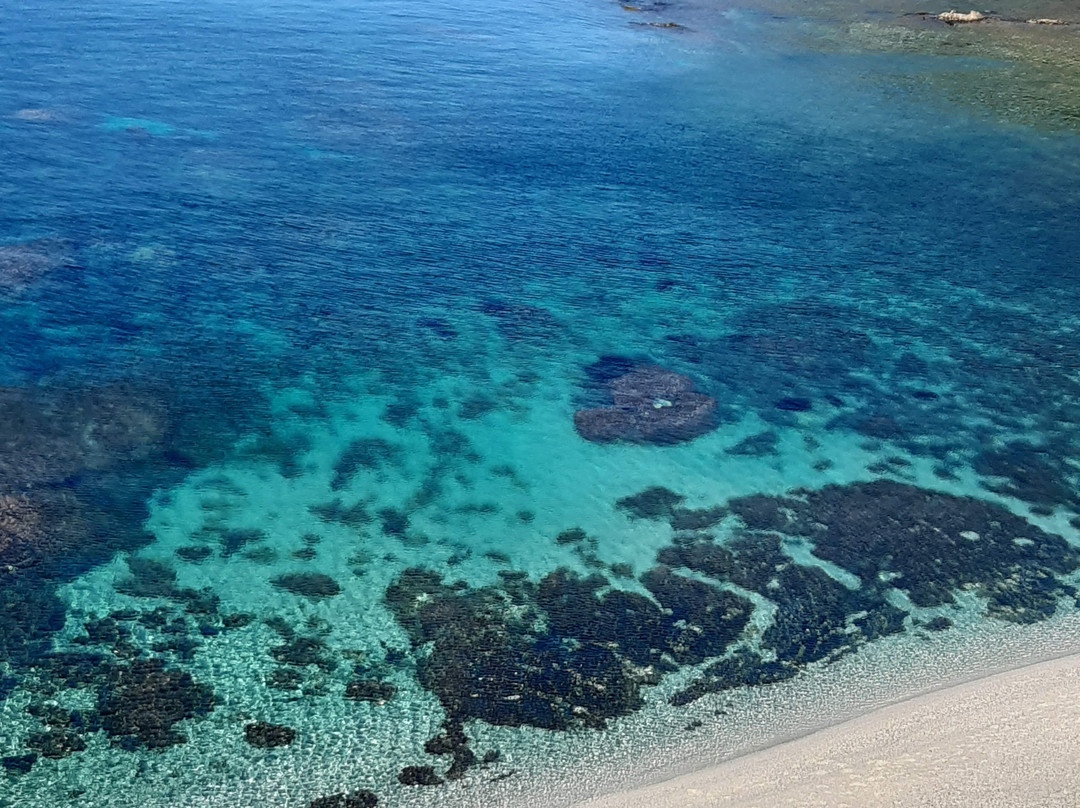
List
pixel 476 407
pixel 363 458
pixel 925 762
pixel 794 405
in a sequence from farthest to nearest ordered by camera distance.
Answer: pixel 794 405 < pixel 476 407 < pixel 363 458 < pixel 925 762

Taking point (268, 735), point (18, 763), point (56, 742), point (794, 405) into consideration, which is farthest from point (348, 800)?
point (794, 405)

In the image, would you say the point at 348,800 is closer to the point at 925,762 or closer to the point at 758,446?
the point at 925,762

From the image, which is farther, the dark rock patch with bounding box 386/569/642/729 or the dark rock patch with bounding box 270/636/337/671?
the dark rock patch with bounding box 270/636/337/671

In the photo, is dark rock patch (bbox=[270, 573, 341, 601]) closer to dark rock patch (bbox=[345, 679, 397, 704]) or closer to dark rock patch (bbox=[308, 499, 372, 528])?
dark rock patch (bbox=[308, 499, 372, 528])

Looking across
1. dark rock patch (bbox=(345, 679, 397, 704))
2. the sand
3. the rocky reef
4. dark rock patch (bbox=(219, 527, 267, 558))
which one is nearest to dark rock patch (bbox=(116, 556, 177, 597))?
dark rock patch (bbox=(219, 527, 267, 558))

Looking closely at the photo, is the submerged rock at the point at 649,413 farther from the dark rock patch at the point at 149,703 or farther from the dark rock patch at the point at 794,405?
the dark rock patch at the point at 149,703

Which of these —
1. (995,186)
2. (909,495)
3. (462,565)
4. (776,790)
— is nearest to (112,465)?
(462,565)
